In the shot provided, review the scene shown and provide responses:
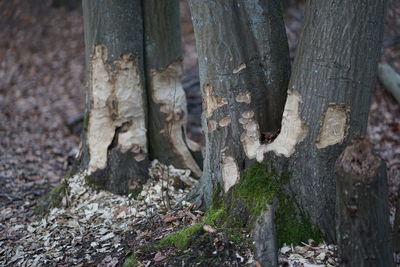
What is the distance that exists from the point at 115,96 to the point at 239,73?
1.72 metres

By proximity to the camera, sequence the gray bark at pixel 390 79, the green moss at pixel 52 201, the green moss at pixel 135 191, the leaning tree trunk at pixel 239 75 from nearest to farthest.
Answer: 1. the leaning tree trunk at pixel 239 75
2. the green moss at pixel 135 191
3. the green moss at pixel 52 201
4. the gray bark at pixel 390 79

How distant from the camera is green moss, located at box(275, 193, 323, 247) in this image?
388 cm

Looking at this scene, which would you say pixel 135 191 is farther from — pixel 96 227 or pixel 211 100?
pixel 211 100

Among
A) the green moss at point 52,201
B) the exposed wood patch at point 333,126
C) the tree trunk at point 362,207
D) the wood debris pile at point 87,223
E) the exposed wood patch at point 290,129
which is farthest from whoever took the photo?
the green moss at point 52,201

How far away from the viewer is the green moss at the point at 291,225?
3881 mm

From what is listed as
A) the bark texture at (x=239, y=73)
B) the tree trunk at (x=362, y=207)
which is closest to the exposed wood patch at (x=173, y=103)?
the bark texture at (x=239, y=73)

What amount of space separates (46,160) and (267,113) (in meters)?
4.62

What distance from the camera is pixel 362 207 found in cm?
311

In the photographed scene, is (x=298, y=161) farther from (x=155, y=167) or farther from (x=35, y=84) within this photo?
(x=35, y=84)

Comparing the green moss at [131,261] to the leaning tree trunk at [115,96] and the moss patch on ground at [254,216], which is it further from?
the leaning tree trunk at [115,96]

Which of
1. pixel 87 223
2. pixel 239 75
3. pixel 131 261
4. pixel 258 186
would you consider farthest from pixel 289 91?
pixel 87 223

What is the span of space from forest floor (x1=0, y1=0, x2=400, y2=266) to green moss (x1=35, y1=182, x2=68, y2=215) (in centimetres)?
9

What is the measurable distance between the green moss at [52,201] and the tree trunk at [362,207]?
319 centimetres

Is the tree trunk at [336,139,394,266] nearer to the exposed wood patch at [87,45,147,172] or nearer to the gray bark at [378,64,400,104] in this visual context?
the exposed wood patch at [87,45,147,172]
